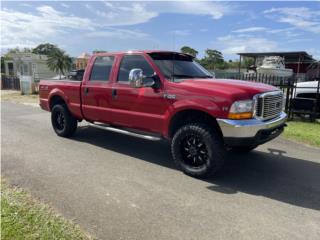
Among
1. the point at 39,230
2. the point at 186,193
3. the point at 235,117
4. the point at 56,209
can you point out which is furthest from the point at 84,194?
the point at 235,117

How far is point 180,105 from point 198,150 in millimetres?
756

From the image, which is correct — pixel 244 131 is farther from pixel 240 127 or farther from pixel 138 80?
pixel 138 80

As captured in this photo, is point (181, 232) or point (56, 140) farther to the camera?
point (56, 140)

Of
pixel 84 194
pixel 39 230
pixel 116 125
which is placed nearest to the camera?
pixel 39 230

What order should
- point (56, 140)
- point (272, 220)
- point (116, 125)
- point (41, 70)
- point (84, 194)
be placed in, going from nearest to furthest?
point (272, 220) → point (84, 194) → point (116, 125) → point (56, 140) → point (41, 70)

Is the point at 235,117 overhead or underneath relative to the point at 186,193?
overhead

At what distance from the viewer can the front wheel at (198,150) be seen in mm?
4367

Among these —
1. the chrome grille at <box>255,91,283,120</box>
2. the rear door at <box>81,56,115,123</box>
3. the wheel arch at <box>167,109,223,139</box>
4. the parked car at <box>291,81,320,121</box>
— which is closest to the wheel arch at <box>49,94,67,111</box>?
the rear door at <box>81,56,115,123</box>

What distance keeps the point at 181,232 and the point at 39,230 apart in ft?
4.81

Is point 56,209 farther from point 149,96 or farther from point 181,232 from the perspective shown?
point 149,96

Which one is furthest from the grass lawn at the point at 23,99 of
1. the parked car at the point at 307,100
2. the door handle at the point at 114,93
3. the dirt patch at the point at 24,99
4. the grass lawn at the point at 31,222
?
the grass lawn at the point at 31,222

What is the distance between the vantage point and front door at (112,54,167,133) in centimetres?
502

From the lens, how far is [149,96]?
5.08m

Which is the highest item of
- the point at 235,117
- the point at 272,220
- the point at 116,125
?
the point at 235,117
